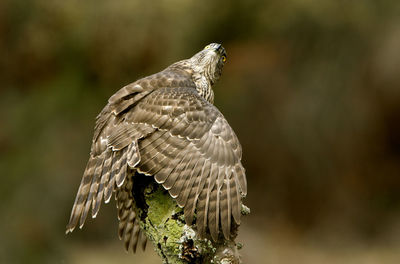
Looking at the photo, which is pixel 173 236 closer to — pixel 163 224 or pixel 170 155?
pixel 163 224

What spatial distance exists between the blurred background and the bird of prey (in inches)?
201

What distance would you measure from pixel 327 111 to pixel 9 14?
17.1 feet

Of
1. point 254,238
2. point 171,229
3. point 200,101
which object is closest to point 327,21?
point 254,238

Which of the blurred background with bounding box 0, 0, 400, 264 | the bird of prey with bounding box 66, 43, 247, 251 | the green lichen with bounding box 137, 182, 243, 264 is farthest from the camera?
the blurred background with bounding box 0, 0, 400, 264

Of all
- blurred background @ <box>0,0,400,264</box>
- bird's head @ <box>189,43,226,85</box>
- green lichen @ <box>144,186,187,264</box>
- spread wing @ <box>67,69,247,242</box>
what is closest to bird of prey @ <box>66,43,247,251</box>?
spread wing @ <box>67,69,247,242</box>

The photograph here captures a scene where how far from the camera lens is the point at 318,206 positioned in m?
10.4

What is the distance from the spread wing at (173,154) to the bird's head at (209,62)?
86 centimetres

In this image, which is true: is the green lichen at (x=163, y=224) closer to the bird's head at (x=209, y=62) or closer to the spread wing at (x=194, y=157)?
the spread wing at (x=194, y=157)

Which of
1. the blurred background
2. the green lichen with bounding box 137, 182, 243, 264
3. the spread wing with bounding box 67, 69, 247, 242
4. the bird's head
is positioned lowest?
the green lichen with bounding box 137, 182, 243, 264

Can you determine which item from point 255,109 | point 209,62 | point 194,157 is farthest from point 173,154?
point 255,109

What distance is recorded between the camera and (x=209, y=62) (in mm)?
5914

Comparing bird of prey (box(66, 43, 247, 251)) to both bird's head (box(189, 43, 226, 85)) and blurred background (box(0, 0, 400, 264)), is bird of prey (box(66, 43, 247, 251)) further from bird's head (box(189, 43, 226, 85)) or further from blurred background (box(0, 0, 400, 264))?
blurred background (box(0, 0, 400, 264))

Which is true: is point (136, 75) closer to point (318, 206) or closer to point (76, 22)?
point (76, 22)

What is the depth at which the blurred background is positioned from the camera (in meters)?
9.94
